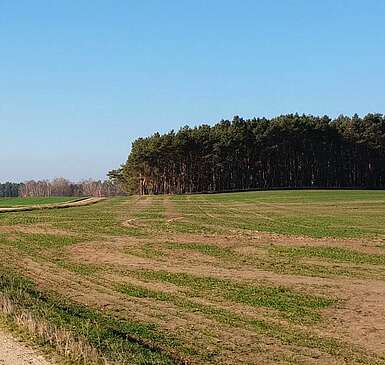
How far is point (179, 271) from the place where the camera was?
2075 centimetres

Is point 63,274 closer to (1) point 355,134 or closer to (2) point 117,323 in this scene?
(2) point 117,323

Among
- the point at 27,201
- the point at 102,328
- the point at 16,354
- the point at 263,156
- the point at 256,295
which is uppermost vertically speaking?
the point at 263,156

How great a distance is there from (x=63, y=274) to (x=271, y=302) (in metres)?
8.38

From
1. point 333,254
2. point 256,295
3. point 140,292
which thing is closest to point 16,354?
point 140,292

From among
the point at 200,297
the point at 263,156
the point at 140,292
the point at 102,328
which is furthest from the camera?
the point at 263,156

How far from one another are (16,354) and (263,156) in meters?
101

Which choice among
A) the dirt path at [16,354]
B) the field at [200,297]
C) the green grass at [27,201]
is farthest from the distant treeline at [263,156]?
the dirt path at [16,354]

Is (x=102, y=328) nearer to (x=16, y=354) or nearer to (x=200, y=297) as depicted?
(x=16, y=354)

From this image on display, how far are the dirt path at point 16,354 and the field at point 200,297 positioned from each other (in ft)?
1.08

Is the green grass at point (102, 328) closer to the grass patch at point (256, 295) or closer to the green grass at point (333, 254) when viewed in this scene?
the grass patch at point (256, 295)

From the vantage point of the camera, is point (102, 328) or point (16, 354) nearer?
point (16, 354)

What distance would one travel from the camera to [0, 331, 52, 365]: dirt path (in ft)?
31.1

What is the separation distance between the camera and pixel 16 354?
9.95 meters

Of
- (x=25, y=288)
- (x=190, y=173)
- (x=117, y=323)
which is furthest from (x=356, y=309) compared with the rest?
(x=190, y=173)
